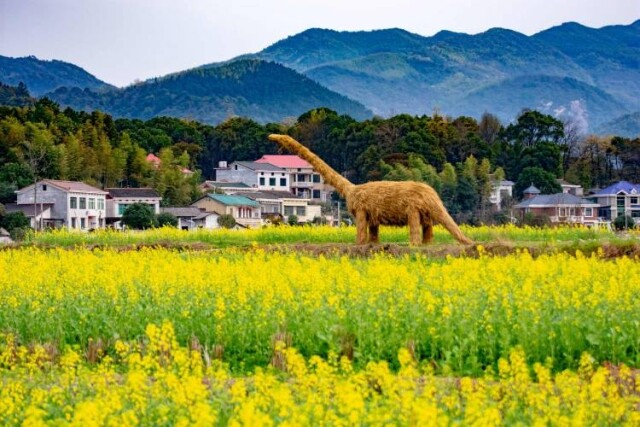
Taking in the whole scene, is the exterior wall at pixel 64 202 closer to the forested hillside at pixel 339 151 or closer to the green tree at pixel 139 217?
the forested hillside at pixel 339 151

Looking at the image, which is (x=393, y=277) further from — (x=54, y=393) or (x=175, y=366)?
(x=54, y=393)

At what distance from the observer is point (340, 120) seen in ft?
292

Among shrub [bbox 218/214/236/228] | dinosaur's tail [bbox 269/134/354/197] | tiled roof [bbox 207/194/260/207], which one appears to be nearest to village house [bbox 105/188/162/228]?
tiled roof [bbox 207/194/260/207]

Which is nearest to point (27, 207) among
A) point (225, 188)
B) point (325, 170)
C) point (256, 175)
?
point (225, 188)

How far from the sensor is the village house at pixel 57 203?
57.9 meters

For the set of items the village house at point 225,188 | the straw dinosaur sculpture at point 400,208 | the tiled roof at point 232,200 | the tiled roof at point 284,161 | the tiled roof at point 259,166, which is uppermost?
the tiled roof at point 284,161

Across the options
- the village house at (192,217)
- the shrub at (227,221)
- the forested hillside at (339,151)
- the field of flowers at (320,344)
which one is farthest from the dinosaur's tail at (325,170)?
the forested hillside at (339,151)

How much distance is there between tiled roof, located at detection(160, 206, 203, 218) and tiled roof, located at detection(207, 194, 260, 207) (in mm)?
1824

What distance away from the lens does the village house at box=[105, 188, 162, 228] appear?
204 feet

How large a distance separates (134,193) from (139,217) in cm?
785

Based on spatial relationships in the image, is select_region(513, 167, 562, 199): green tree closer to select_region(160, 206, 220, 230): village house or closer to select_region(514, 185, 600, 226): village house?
select_region(514, 185, 600, 226): village house

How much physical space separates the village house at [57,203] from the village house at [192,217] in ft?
15.8

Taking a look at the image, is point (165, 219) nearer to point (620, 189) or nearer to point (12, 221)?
point (12, 221)

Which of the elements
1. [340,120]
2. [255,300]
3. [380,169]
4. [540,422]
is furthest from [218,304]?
[340,120]
